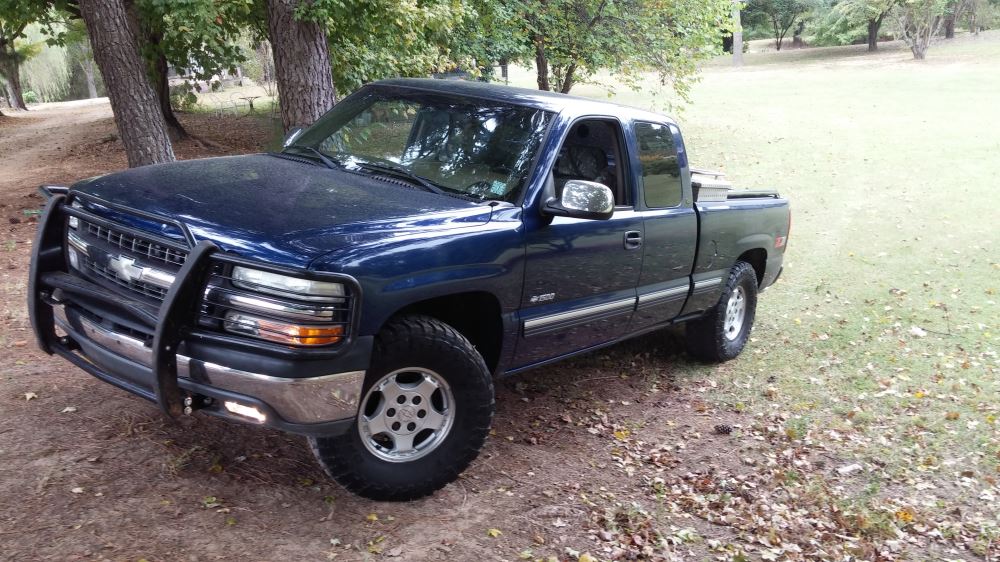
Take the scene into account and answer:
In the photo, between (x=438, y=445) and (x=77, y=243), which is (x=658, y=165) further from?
(x=77, y=243)

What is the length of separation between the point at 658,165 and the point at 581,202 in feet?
4.58

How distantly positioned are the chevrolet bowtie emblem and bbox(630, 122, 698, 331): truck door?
Answer: 2968mm

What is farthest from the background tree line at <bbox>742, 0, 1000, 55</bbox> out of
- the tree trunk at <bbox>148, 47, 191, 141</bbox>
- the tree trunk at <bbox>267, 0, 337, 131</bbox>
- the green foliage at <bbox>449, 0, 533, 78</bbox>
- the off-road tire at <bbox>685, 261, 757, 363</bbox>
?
the off-road tire at <bbox>685, 261, 757, 363</bbox>

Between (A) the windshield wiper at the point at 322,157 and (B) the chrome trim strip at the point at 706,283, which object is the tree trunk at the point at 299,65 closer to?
(A) the windshield wiper at the point at 322,157

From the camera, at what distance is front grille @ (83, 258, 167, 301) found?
3.52 meters

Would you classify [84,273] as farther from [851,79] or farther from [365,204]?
[851,79]

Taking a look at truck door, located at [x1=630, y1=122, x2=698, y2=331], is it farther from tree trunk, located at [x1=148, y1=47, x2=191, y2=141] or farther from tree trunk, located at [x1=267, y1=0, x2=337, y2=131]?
tree trunk, located at [x1=148, y1=47, x2=191, y2=141]

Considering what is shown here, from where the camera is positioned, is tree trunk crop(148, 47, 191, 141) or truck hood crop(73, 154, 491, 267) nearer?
truck hood crop(73, 154, 491, 267)

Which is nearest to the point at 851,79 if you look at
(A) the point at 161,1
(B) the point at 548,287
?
→ (A) the point at 161,1

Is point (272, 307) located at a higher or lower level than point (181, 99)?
lower

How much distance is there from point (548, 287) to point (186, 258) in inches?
77.3

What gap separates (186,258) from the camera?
10.8 feet

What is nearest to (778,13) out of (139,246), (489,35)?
(489,35)

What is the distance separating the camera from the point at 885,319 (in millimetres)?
8383
